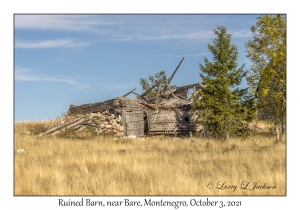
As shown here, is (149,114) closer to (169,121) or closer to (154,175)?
(169,121)

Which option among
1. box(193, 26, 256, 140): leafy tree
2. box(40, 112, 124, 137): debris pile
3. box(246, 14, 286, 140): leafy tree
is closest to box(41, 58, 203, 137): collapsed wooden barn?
box(40, 112, 124, 137): debris pile

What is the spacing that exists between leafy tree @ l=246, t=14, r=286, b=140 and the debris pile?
11869mm

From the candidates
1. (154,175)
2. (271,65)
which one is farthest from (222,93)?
(154,175)

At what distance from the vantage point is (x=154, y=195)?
8977 mm

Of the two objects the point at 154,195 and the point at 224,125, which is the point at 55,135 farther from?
the point at 154,195

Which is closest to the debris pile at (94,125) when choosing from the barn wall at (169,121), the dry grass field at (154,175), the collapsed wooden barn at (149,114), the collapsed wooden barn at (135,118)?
the collapsed wooden barn at (135,118)

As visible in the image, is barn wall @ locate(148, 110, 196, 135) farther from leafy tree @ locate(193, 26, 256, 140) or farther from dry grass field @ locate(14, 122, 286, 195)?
dry grass field @ locate(14, 122, 286, 195)

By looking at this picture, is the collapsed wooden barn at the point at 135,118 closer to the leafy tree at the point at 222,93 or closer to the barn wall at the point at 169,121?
the barn wall at the point at 169,121

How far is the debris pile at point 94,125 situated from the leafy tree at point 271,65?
11.9m

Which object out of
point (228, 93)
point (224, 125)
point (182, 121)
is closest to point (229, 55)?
point (228, 93)

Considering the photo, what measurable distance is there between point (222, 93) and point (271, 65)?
602 cm

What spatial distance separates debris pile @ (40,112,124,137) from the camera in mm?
27188

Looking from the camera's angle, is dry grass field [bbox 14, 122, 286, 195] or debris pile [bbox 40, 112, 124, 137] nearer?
dry grass field [bbox 14, 122, 286, 195]

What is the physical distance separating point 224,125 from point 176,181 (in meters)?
12.8
